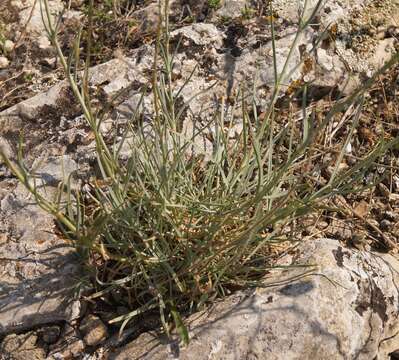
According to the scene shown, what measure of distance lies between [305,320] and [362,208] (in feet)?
2.36

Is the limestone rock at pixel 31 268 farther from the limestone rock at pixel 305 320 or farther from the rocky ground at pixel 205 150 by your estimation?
the limestone rock at pixel 305 320

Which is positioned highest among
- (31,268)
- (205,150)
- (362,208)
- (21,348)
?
(205,150)

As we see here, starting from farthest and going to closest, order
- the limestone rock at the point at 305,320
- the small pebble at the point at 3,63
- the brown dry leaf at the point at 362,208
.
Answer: the small pebble at the point at 3,63, the brown dry leaf at the point at 362,208, the limestone rock at the point at 305,320

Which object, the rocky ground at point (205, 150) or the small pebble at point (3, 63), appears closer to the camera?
the rocky ground at point (205, 150)

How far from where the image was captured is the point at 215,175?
Result: 1932 millimetres

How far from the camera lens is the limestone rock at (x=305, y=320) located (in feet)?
5.24

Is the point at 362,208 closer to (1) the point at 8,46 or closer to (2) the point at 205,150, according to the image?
(2) the point at 205,150

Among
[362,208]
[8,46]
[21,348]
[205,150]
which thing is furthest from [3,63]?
[362,208]

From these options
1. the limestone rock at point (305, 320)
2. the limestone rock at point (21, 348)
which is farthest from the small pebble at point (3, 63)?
the limestone rock at point (305, 320)

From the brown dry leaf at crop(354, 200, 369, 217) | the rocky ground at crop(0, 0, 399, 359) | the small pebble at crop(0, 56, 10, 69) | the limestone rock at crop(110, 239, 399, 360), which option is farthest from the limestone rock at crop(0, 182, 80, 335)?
the brown dry leaf at crop(354, 200, 369, 217)

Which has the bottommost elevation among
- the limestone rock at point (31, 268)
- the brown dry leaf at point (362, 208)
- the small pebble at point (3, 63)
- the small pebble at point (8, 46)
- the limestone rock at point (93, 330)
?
the brown dry leaf at point (362, 208)

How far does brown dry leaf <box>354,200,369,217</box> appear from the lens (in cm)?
216

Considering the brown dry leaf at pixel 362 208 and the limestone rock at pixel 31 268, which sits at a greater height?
the limestone rock at pixel 31 268

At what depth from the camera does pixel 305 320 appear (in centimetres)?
164
